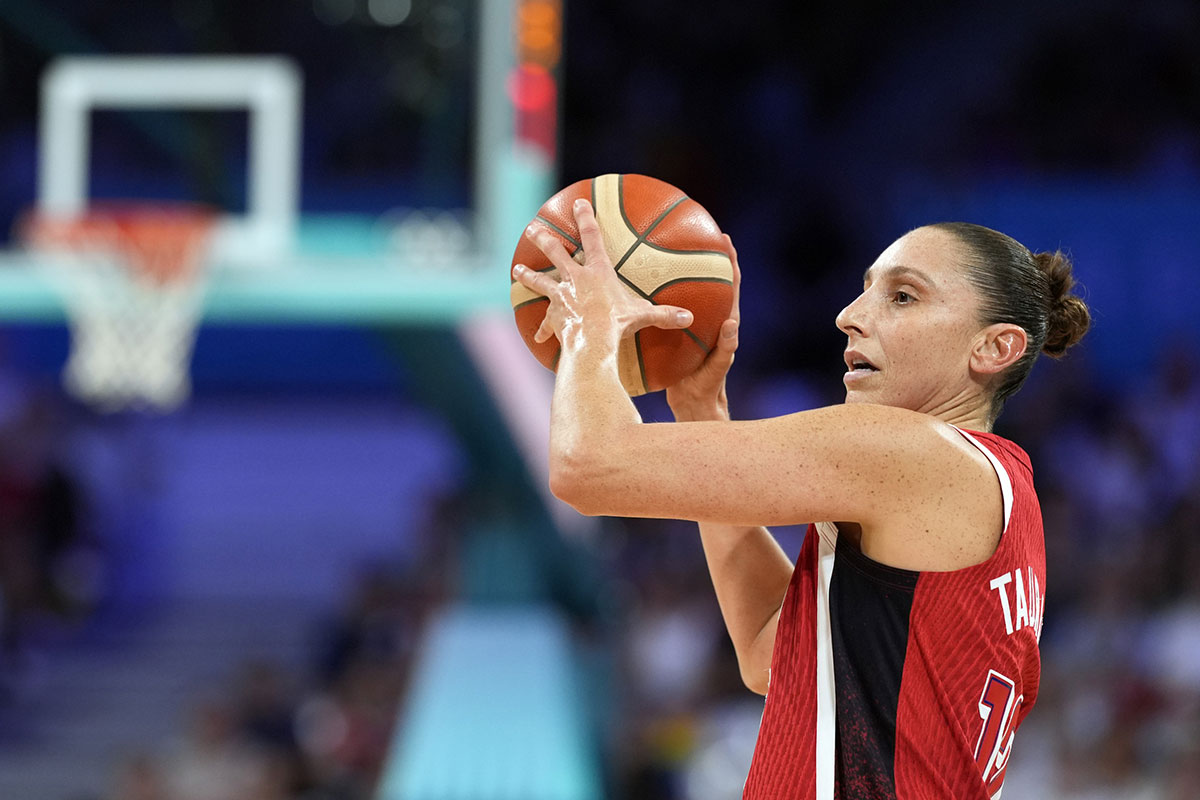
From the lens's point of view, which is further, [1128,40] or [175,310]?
[1128,40]

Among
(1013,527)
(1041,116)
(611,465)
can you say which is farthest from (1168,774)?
(1041,116)

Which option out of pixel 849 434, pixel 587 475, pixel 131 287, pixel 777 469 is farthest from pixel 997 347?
pixel 131 287

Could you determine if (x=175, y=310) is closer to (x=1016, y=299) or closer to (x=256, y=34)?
(x=256, y=34)

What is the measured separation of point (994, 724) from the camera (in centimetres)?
199

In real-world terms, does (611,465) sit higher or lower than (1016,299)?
lower

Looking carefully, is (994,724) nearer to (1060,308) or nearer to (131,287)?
(1060,308)

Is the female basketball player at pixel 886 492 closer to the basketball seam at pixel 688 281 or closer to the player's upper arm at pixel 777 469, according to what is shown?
the player's upper arm at pixel 777 469

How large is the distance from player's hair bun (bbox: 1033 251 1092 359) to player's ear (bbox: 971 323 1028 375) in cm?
12

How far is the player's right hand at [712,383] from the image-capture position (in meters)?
2.38

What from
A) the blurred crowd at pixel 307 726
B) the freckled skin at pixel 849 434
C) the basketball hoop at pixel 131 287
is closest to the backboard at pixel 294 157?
the basketball hoop at pixel 131 287

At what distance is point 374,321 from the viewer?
21.0 ft

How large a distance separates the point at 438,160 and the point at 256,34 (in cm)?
125

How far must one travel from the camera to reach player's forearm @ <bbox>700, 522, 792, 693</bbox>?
Answer: 240 cm

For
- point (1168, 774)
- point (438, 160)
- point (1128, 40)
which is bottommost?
point (1168, 774)
